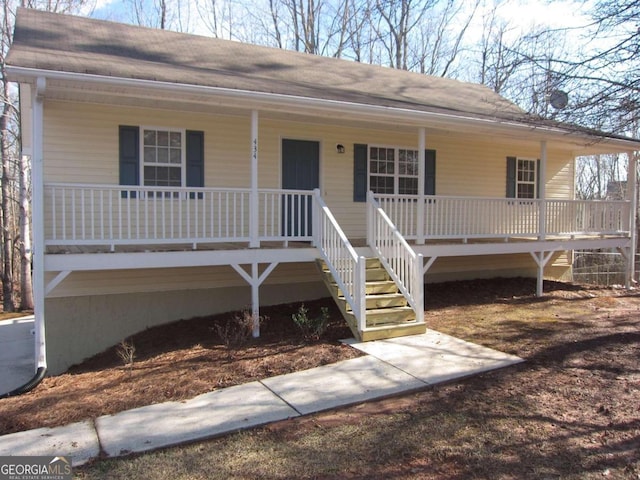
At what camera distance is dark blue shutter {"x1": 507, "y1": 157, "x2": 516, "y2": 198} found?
41.2 ft

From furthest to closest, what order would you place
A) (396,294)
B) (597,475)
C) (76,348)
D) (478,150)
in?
(478,150), (76,348), (396,294), (597,475)

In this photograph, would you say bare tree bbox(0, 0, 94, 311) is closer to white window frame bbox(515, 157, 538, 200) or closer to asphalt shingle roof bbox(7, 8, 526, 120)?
asphalt shingle roof bbox(7, 8, 526, 120)

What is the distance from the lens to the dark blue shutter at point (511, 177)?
12555 mm

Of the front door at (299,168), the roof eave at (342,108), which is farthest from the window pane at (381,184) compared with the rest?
the roof eave at (342,108)

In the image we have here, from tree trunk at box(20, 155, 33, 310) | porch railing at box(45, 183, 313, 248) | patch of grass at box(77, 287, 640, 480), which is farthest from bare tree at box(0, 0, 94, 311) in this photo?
patch of grass at box(77, 287, 640, 480)

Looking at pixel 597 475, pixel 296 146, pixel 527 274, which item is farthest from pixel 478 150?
pixel 597 475

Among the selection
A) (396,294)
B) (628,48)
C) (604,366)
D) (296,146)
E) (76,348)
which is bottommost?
(76,348)

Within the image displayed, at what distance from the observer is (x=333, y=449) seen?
387 centimetres

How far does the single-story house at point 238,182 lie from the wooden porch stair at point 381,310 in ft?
0.10

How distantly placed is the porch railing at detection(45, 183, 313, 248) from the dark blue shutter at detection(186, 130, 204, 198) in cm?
28

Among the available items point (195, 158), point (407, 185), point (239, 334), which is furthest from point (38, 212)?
point (407, 185)

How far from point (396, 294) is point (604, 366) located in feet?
9.68

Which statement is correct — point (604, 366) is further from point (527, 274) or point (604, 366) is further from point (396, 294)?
point (527, 274)

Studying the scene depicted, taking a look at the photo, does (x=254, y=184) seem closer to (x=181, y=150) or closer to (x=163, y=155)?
(x=181, y=150)
